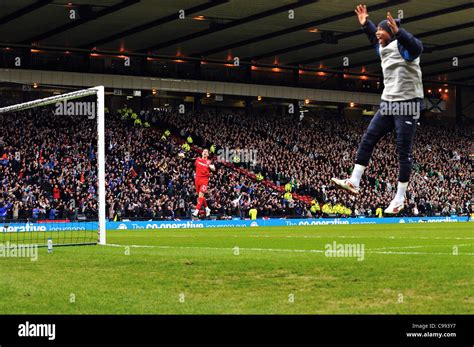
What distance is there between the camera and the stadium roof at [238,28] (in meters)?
52.0

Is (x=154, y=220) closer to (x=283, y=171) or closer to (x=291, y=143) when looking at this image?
(x=283, y=171)

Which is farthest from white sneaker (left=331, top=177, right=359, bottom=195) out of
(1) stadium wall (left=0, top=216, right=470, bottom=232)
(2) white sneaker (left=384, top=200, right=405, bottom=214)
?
(1) stadium wall (left=0, top=216, right=470, bottom=232)

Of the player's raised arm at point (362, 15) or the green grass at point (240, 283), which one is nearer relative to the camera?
the player's raised arm at point (362, 15)

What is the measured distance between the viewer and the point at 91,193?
44.9 meters

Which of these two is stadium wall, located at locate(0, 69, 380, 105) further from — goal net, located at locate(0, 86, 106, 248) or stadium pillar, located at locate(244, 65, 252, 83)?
goal net, located at locate(0, 86, 106, 248)

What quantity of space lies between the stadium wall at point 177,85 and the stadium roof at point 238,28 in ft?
7.49

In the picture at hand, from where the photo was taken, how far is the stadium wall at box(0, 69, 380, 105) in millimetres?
61753
